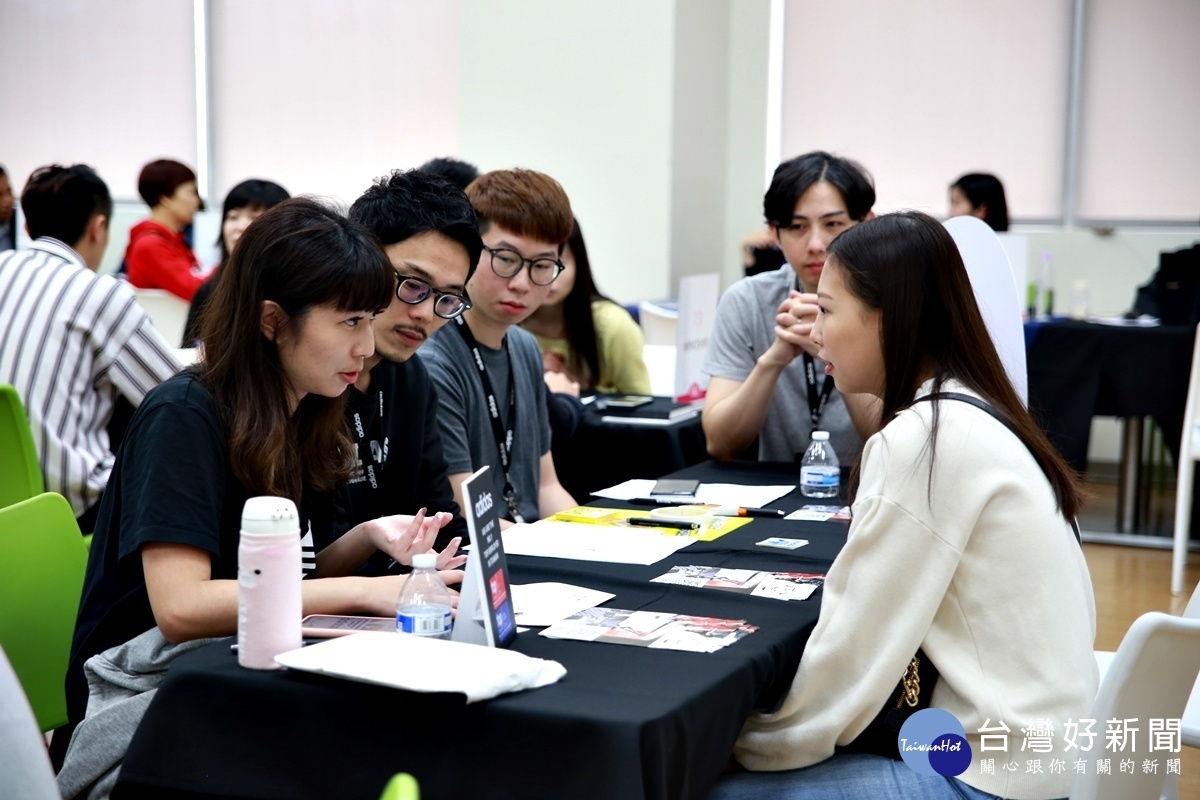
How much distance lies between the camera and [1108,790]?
1.40 metres

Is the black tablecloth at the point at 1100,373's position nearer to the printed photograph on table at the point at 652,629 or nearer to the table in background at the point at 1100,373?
the table in background at the point at 1100,373

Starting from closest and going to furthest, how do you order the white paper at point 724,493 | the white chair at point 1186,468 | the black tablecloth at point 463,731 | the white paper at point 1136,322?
the black tablecloth at point 463,731, the white paper at point 724,493, the white chair at point 1186,468, the white paper at point 1136,322

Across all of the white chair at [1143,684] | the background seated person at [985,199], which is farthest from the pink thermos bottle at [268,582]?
the background seated person at [985,199]

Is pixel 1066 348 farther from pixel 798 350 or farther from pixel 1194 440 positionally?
pixel 798 350

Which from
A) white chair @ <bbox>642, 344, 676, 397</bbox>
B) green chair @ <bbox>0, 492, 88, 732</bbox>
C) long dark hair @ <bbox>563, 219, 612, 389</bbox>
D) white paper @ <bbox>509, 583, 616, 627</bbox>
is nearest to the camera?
white paper @ <bbox>509, 583, 616, 627</bbox>

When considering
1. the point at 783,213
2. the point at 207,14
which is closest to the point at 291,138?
the point at 207,14

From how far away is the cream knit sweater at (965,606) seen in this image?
147 cm

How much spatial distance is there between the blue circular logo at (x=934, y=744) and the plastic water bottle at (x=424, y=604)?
573 millimetres

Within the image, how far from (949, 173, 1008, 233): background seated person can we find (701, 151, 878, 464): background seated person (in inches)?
119

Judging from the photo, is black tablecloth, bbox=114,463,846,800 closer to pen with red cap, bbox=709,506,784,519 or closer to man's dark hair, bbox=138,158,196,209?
pen with red cap, bbox=709,506,784,519

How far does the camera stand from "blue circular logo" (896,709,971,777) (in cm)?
149

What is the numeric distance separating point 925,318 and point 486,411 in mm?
1134

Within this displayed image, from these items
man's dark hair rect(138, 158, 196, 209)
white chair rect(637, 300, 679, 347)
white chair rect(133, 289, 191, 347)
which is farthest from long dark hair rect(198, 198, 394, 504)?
man's dark hair rect(138, 158, 196, 209)

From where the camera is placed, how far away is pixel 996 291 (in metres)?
2.66
